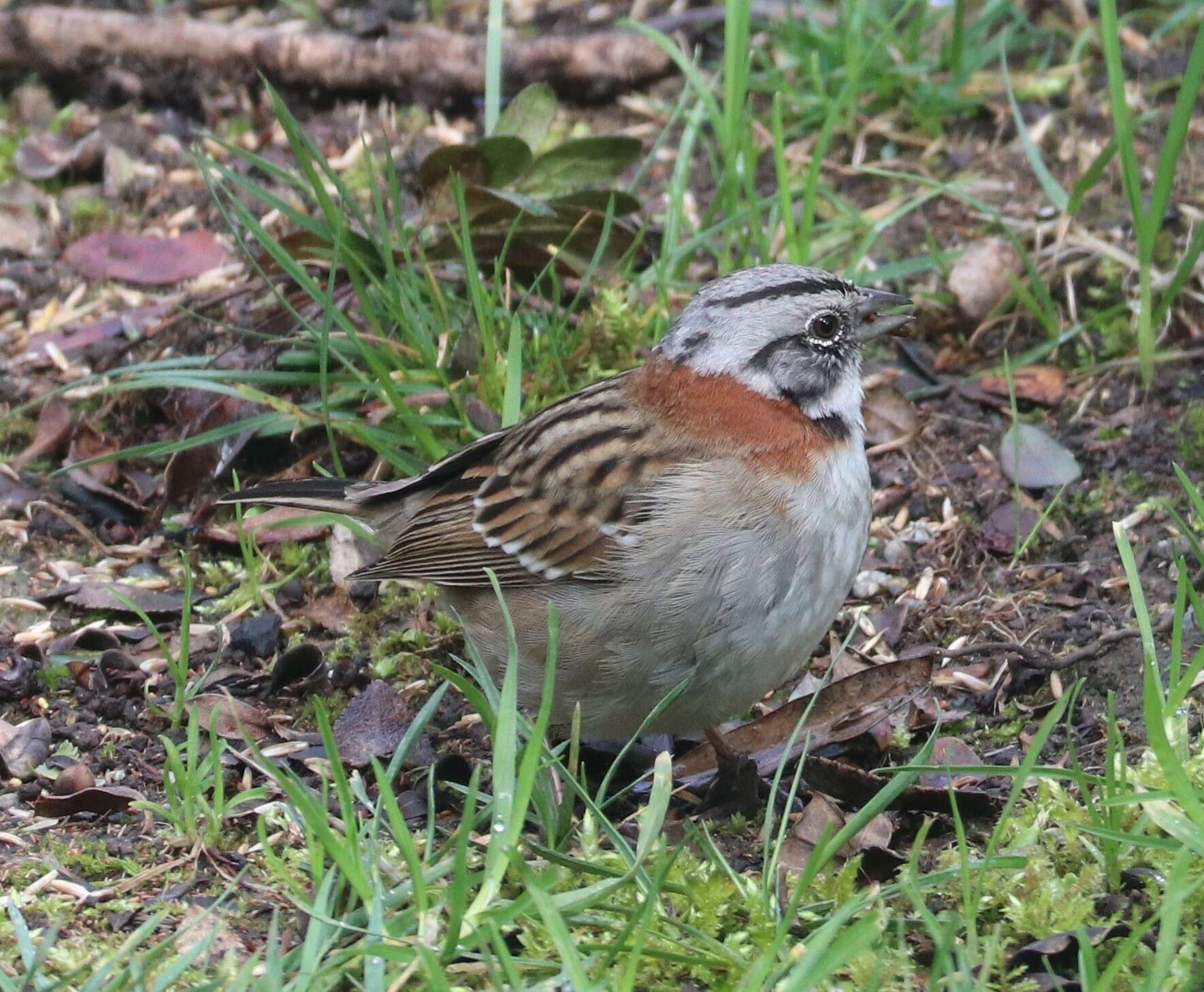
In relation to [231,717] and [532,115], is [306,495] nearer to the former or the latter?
[231,717]

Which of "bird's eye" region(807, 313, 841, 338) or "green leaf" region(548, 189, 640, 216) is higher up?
"bird's eye" region(807, 313, 841, 338)

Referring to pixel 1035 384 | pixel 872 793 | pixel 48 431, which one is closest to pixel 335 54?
pixel 48 431

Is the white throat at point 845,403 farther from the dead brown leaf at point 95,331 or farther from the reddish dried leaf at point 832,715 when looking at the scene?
the dead brown leaf at point 95,331

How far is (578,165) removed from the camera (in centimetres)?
507

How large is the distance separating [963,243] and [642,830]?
309cm

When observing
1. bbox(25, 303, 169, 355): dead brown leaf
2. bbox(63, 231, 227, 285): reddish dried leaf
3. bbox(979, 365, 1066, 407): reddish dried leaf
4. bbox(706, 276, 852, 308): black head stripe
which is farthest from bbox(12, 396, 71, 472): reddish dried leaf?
bbox(979, 365, 1066, 407): reddish dried leaf

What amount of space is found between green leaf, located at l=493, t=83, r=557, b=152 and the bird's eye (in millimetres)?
1667

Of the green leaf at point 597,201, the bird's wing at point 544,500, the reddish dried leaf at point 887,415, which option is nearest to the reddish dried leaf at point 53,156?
the green leaf at point 597,201

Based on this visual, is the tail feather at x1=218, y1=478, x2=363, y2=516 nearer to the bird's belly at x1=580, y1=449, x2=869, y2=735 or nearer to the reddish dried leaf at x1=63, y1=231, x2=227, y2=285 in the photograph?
the bird's belly at x1=580, y1=449, x2=869, y2=735

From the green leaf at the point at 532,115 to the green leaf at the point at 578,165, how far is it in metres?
0.14

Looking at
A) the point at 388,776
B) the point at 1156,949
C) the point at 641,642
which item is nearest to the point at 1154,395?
the point at 641,642

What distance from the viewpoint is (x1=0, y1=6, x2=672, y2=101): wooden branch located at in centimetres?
620

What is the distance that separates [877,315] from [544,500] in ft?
3.02

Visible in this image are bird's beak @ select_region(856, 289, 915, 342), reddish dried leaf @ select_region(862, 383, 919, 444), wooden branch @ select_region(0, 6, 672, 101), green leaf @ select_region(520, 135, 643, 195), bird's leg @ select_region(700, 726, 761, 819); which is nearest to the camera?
bird's leg @ select_region(700, 726, 761, 819)
